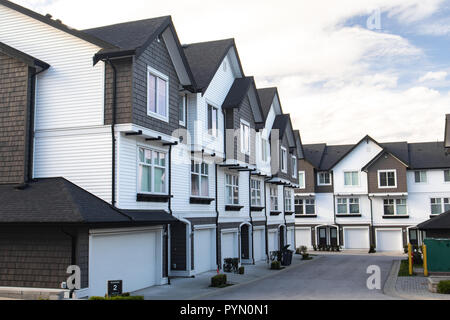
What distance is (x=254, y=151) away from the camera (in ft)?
101

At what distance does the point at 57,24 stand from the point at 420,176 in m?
39.9

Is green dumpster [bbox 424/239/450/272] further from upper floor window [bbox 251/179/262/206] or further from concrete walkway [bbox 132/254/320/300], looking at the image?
upper floor window [bbox 251/179/262/206]

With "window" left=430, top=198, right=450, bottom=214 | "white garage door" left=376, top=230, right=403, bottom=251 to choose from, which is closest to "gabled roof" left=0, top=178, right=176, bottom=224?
"white garage door" left=376, top=230, right=403, bottom=251

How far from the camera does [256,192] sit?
33.1m

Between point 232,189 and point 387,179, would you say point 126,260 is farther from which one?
point 387,179

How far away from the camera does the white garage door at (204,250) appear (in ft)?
78.2

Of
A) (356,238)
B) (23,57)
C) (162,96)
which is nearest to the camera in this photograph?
(23,57)

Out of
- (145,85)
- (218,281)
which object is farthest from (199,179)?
(145,85)

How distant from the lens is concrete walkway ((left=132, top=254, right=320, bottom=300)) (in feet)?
55.8

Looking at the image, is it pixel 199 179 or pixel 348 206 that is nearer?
pixel 199 179

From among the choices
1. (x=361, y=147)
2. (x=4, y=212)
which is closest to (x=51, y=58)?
(x=4, y=212)

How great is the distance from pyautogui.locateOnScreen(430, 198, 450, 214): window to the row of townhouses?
1230 inches
